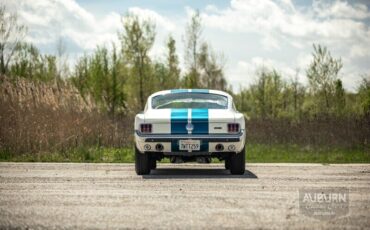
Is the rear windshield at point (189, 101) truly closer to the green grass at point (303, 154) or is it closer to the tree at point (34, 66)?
the green grass at point (303, 154)

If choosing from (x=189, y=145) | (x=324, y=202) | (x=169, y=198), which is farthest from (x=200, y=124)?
(x=324, y=202)

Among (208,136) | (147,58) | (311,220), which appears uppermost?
(147,58)

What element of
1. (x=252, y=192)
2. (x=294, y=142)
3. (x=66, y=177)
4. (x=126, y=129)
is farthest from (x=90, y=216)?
(x=294, y=142)

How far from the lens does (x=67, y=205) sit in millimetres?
6379

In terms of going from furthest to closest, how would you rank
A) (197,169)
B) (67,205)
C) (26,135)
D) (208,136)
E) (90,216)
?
(26,135) < (197,169) < (208,136) < (67,205) < (90,216)

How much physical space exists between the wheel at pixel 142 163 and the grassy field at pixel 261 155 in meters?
4.00

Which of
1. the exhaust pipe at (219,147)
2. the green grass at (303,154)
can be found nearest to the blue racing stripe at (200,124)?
the exhaust pipe at (219,147)

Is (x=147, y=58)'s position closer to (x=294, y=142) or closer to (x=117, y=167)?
(x=294, y=142)

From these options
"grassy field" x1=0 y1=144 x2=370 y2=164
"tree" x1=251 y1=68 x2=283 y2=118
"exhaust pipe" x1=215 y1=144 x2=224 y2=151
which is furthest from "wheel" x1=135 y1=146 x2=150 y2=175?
"tree" x1=251 y1=68 x2=283 y2=118

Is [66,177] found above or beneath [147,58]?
beneath

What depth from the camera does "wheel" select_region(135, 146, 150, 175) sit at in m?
10.1

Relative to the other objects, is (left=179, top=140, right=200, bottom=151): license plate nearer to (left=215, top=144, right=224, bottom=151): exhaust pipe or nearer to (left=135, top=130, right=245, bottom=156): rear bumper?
(left=135, top=130, right=245, bottom=156): rear bumper

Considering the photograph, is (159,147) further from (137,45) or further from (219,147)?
(137,45)

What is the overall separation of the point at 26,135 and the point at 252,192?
28.7ft
